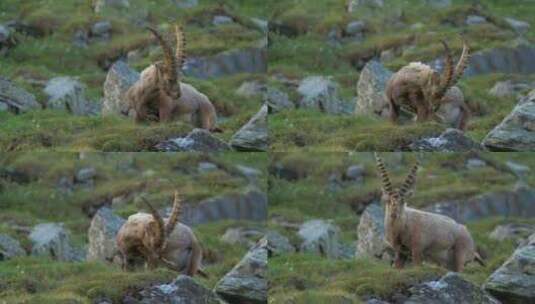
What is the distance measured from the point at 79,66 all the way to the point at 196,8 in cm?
310

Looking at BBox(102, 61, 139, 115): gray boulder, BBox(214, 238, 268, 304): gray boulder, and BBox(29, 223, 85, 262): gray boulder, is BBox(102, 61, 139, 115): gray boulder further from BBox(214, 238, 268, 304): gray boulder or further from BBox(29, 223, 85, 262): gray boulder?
BBox(214, 238, 268, 304): gray boulder

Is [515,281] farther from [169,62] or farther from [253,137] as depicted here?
[169,62]

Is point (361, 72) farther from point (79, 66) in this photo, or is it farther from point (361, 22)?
point (79, 66)

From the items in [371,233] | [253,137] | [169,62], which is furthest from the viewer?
[253,137]

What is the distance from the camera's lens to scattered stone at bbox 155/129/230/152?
92.6ft

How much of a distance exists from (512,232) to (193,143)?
7.14 m

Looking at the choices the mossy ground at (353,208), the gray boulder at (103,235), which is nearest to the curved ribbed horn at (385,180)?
the mossy ground at (353,208)

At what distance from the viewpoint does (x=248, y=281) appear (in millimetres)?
28469

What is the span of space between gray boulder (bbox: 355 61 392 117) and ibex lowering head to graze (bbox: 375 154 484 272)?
10.4ft

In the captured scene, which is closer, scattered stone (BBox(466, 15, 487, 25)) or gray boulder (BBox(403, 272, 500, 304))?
gray boulder (BBox(403, 272, 500, 304))

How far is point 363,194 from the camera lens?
30703 millimetres

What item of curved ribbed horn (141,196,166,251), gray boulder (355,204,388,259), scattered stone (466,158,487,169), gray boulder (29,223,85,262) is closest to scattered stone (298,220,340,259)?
gray boulder (355,204,388,259)

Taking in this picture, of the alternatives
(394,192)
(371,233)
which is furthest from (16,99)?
(394,192)

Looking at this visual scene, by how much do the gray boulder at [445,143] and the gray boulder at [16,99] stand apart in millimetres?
8941
